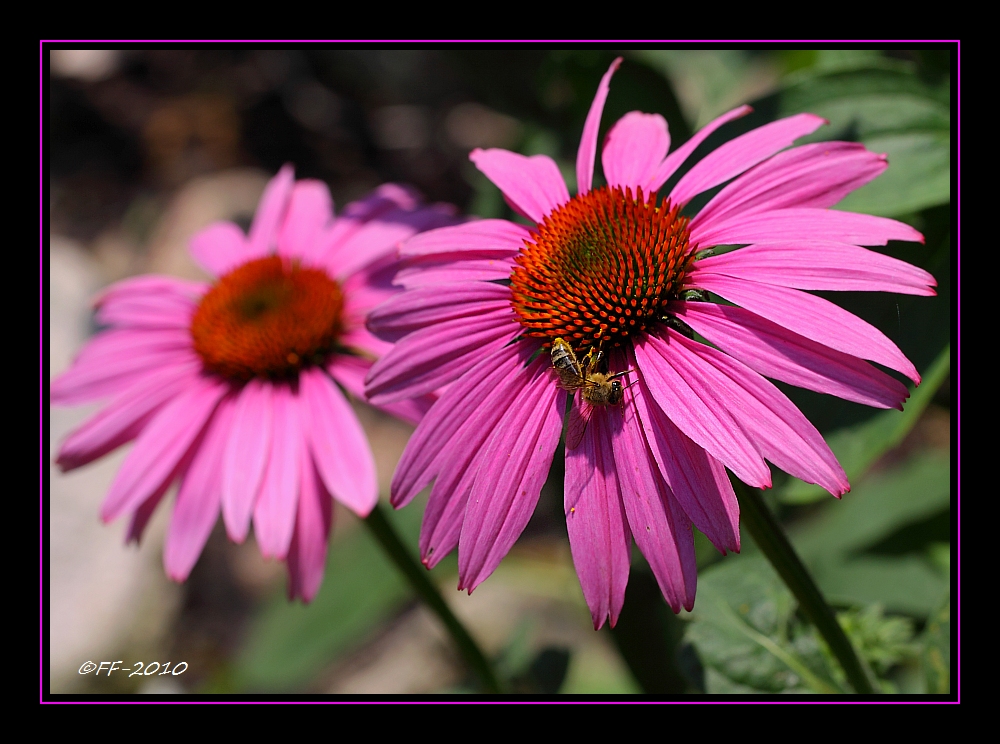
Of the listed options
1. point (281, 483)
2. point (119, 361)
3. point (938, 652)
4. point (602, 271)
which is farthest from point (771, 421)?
point (119, 361)

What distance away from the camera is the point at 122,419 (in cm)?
156

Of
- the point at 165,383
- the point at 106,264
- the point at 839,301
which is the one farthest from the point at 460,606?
the point at 106,264

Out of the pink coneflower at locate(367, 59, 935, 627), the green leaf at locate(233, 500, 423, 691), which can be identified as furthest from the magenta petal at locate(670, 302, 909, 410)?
the green leaf at locate(233, 500, 423, 691)

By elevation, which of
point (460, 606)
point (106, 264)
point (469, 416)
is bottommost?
point (460, 606)

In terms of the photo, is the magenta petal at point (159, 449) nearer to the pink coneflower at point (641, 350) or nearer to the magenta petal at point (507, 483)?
the pink coneflower at point (641, 350)

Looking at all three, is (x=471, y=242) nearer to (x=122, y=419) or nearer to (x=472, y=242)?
(x=472, y=242)

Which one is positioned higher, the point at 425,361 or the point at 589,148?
the point at 589,148

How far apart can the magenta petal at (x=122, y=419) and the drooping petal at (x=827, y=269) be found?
115 centimetres

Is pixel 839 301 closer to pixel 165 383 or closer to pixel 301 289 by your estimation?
pixel 301 289

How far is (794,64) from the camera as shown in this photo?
2.35m

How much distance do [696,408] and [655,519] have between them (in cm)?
15

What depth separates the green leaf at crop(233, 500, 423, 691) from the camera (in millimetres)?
2416

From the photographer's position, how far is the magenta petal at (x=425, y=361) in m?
1.07
